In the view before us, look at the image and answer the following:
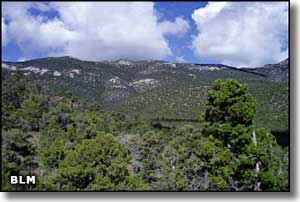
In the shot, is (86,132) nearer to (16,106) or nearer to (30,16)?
(16,106)

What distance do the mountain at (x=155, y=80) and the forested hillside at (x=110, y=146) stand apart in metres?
0.07

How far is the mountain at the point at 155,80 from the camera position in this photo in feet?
14.6

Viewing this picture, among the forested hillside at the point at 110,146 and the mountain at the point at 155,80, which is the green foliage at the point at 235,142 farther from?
the mountain at the point at 155,80

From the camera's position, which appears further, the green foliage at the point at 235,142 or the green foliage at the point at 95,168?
the green foliage at the point at 235,142

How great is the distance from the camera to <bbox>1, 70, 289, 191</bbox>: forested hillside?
169 inches

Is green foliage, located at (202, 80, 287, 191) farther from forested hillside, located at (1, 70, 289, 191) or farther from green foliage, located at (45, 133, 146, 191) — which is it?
green foliage, located at (45, 133, 146, 191)

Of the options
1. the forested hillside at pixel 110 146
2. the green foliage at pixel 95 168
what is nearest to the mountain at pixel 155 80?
the forested hillside at pixel 110 146

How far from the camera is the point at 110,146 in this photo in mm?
4664

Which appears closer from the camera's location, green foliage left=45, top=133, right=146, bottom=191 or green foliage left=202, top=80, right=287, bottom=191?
green foliage left=45, top=133, right=146, bottom=191

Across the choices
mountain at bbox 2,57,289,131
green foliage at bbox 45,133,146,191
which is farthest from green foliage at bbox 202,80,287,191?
green foliage at bbox 45,133,146,191

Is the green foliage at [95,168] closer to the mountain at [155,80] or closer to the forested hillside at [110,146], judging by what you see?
the forested hillside at [110,146]

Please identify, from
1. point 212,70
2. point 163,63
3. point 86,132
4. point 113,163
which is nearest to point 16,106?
point 86,132

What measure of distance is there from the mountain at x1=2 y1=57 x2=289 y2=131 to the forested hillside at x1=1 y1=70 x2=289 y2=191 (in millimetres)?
66

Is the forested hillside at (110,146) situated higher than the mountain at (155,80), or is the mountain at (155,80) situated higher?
the mountain at (155,80)
